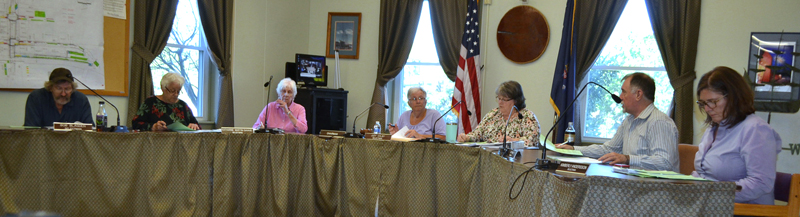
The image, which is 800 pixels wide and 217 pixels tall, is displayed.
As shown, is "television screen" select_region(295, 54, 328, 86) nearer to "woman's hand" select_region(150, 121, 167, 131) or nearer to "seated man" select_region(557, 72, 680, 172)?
"woman's hand" select_region(150, 121, 167, 131)

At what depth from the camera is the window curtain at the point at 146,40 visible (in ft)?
15.5

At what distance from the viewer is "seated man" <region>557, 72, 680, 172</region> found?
2512mm

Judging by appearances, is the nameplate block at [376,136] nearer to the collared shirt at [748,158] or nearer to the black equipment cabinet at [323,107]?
the collared shirt at [748,158]

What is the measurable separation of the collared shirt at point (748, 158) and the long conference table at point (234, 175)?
100 centimetres

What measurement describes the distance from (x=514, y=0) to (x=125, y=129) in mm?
4020

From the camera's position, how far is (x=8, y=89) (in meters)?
4.04

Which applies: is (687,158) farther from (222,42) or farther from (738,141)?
(222,42)

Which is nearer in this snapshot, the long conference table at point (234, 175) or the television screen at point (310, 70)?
the long conference table at point (234, 175)

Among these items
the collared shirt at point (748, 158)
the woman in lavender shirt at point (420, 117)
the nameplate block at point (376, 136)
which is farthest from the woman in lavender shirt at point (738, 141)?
the woman in lavender shirt at point (420, 117)

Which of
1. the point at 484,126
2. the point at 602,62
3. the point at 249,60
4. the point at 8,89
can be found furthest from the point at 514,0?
the point at 8,89

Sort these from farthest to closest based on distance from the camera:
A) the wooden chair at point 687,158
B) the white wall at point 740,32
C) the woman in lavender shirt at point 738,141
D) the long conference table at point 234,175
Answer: the white wall at point 740,32
the long conference table at point 234,175
the wooden chair at point 687,158
the woman in lavender shirt at point 738,141

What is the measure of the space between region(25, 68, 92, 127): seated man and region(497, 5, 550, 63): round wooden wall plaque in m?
4.03

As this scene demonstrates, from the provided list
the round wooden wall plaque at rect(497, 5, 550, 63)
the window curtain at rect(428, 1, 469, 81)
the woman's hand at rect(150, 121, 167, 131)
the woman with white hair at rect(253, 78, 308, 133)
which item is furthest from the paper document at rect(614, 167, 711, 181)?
the window curtain at rect(428, 1, 469, 81)

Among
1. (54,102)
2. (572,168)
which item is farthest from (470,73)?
(54,102)
